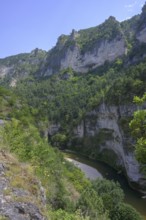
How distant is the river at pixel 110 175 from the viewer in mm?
46525

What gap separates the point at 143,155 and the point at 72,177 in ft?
89.2

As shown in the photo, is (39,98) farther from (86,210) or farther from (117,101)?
(86,210)

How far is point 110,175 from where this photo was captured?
211 ft

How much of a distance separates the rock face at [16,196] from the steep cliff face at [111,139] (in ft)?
122

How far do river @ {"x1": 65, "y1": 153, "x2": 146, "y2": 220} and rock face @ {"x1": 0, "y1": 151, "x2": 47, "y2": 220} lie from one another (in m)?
27.7

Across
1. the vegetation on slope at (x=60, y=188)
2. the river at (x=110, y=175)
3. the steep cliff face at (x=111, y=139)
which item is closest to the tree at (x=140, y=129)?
the vegetation on slope at (x=60, y=188)

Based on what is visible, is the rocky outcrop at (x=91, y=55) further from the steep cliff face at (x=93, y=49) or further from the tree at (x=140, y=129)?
the tree at (x=140, y=129)

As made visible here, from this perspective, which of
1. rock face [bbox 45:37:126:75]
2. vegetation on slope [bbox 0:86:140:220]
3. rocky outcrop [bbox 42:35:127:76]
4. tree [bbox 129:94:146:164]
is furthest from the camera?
rocky outcrop [bbox 42:35:127:76]

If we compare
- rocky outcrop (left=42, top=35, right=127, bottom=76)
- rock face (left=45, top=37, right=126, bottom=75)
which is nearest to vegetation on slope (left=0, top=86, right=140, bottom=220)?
rock face (left=45, top=37, right=126, bottom=75)

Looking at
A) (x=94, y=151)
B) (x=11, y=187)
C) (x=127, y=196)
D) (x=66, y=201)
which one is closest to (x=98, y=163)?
(x=94, y=151)

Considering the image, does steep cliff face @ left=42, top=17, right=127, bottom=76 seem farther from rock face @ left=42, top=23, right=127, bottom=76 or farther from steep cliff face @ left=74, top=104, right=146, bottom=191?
steep cliff face @ left=74, top=104, right=146, bottom=191

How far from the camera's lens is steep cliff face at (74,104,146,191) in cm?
5666

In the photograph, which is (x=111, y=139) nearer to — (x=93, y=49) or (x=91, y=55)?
(x=91, y=55)

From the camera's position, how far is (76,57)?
182 metres
